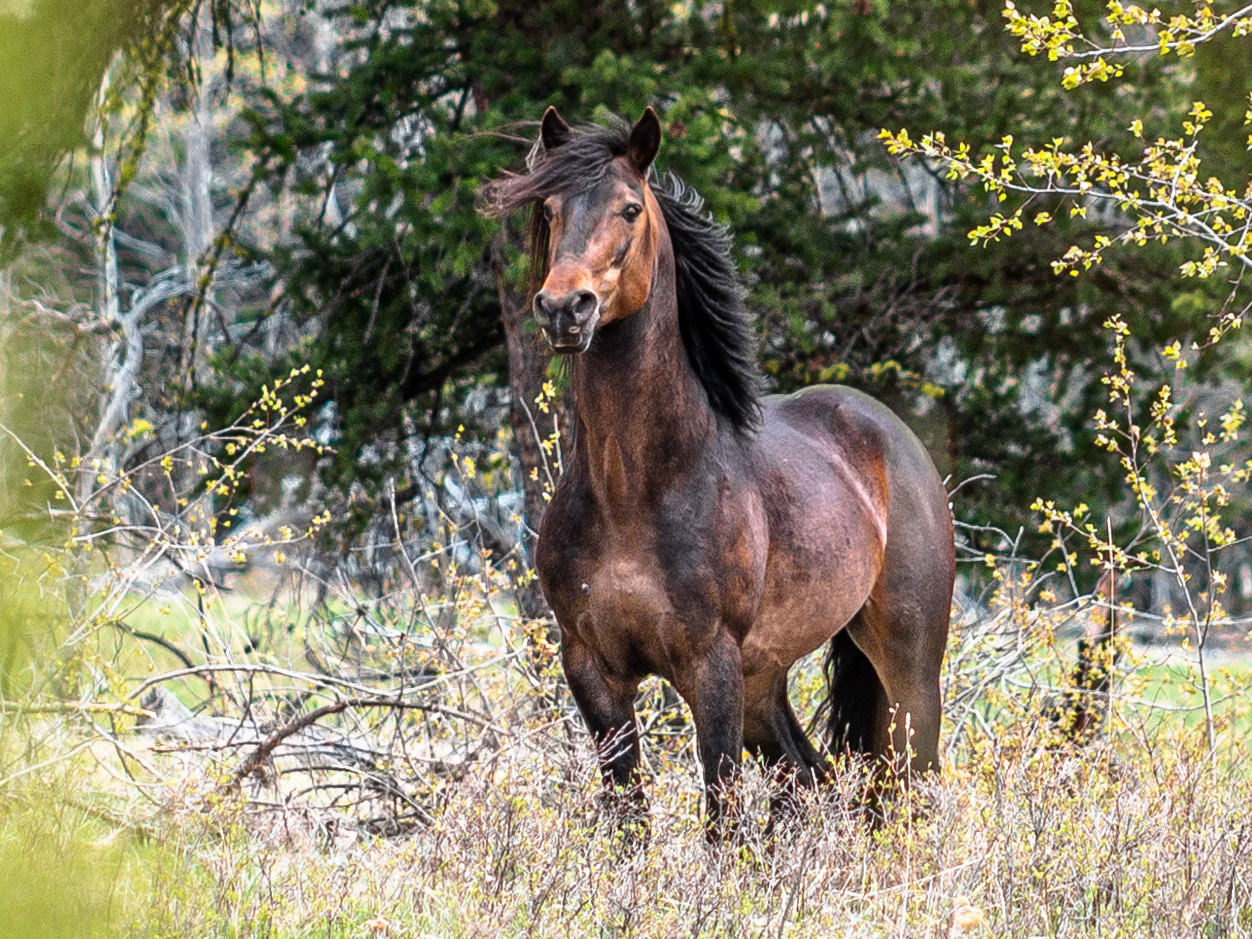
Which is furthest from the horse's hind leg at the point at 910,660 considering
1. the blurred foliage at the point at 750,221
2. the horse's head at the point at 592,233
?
the blurred foliage at the point at 750,221

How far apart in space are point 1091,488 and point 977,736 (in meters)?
2.68

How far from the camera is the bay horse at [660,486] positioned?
4453 millimetres

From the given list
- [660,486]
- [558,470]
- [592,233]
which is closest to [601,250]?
[592,233]

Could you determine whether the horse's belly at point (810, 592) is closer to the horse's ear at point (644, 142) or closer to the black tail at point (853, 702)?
the black tail at point (853, 702)

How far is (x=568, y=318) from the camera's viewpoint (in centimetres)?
410

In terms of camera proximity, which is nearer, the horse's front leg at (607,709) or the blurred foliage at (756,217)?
the horse's front leg at (607,709)

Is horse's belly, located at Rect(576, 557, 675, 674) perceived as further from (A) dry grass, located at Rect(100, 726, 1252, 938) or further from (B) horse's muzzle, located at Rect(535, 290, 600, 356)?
(B) horse's muzzle, located at Rect(535, 290, 600, 356)

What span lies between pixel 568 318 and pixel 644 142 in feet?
2.76

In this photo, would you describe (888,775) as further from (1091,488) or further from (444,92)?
(444,92)

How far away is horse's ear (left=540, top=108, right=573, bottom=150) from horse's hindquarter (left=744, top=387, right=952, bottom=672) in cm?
137

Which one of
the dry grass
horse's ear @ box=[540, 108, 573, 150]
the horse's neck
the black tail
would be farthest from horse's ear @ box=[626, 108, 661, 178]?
the black tail

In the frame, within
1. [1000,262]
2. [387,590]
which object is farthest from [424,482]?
[1000,262]

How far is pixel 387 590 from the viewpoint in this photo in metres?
9.82

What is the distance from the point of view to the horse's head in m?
4.13
